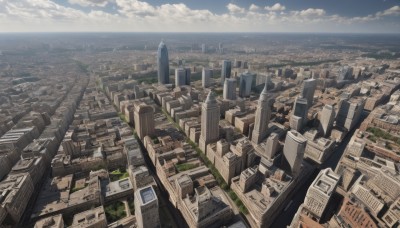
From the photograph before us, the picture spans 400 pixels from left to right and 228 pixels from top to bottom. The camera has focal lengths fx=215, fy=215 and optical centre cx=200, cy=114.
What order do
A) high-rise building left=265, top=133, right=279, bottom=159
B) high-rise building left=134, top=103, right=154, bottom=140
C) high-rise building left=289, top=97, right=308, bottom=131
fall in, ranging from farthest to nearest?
high-rise building left=289, top=97, right=308, bottom=131 → high-rise building left=134, top=103, right=154, bottom=140 → high-rise building left=265, top=133, right=279, bottom=159

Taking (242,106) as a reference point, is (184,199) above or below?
below

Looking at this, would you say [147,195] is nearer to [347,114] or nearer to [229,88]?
[229,88]

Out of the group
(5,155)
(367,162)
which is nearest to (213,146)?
(367,162)

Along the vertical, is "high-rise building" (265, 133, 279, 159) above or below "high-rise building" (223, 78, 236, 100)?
below

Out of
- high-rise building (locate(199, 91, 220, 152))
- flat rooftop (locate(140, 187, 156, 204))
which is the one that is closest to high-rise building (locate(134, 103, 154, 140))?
high-rise building (locate(199, 91, 220, 152))

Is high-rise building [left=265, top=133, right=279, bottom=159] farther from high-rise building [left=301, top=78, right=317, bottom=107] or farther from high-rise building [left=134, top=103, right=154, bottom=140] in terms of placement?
high-rise building [left=301, top=78, right=317, bottom=107]

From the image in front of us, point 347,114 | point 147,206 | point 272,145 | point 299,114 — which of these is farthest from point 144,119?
point 347,114

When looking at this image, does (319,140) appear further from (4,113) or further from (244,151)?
(4,113)
